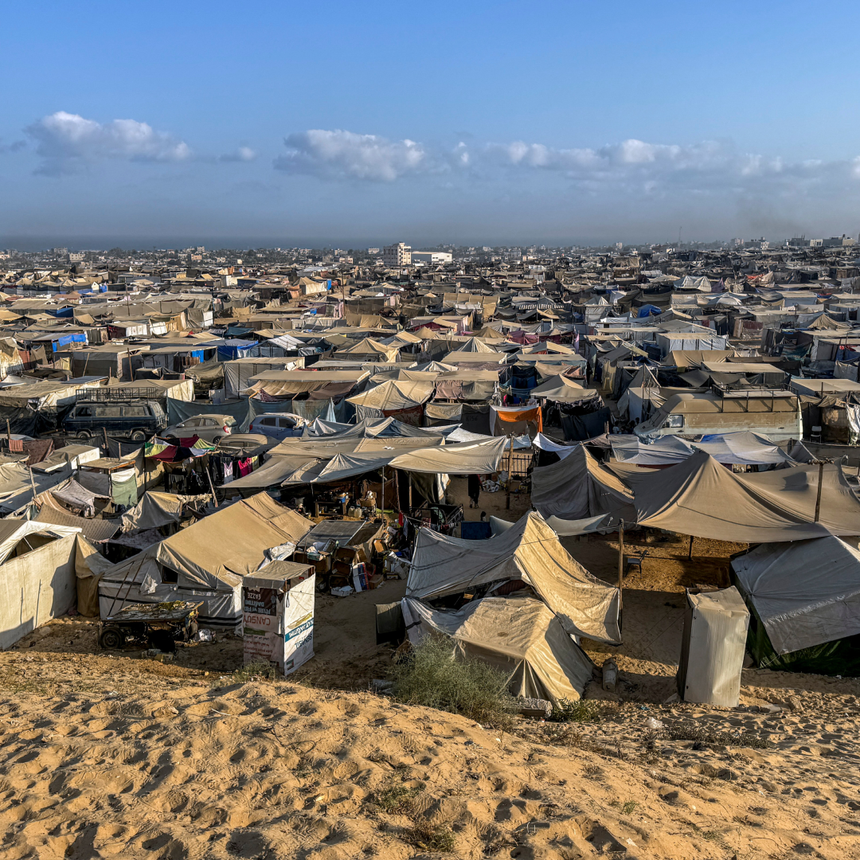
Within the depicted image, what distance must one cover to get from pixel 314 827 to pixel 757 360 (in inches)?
1073

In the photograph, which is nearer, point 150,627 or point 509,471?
point 150,627

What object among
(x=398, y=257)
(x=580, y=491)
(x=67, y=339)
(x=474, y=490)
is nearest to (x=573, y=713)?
(x=580, y=491)

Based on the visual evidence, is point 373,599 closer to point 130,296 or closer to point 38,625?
point 38,625

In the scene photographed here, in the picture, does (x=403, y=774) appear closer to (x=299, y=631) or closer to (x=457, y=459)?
(x=299, y=631)

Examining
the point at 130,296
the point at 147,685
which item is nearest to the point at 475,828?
the point at 147,685

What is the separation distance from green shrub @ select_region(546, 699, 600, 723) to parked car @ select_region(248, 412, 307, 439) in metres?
12.4

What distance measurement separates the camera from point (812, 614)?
927cm

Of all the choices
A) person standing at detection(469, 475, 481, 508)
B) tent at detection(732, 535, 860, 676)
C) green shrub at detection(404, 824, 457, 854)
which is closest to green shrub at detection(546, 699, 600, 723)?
tent at detection(732, 535, 860, 676)

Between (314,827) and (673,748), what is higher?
(314,827)

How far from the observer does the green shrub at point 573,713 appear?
8.10m

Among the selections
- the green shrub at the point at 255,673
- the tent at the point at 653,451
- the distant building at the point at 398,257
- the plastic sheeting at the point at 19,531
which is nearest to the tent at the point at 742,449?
the tent at the point at 653,451

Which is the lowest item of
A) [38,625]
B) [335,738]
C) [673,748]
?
[38,625]

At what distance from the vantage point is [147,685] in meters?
8.69

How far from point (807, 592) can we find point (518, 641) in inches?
158
